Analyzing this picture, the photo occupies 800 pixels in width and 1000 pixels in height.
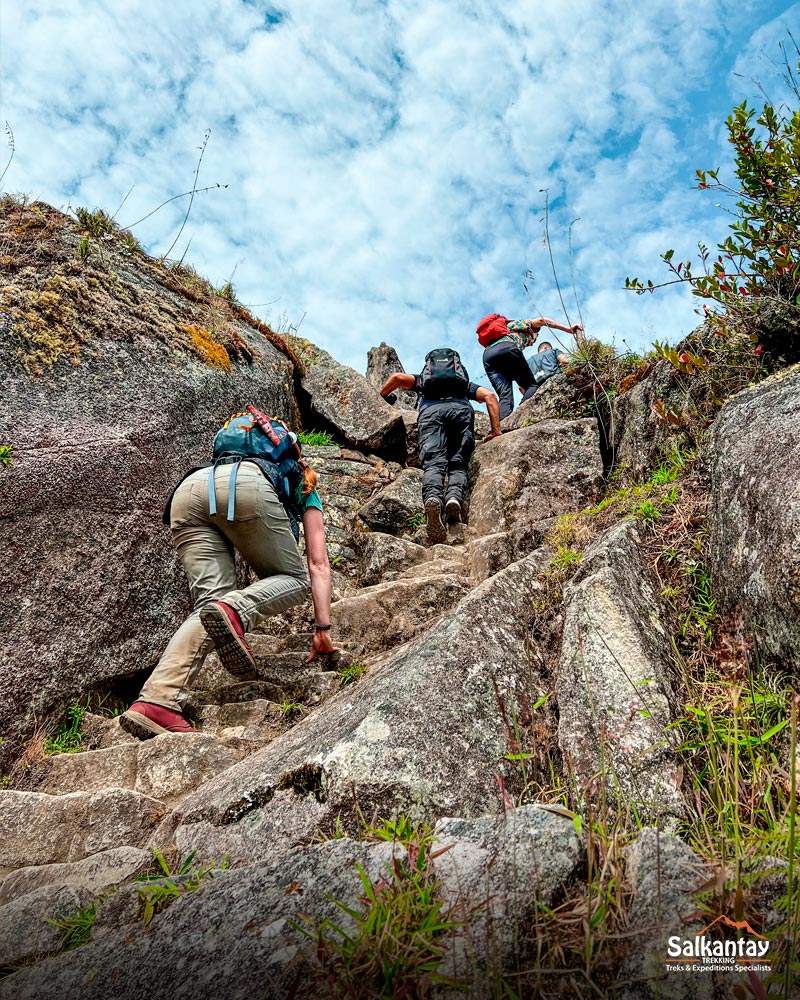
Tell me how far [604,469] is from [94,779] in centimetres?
591

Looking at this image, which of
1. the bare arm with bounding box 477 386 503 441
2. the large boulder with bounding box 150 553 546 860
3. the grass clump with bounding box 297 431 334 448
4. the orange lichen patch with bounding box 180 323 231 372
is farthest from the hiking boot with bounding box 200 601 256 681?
the grass clump with bounding box 297 431 334 448

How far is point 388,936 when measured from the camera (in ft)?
5.88

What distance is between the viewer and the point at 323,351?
12664 millimetres

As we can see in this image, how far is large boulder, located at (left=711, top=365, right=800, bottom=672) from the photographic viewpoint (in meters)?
2.94

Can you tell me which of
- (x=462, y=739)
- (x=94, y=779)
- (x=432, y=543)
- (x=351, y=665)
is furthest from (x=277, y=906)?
(x=432, y=543)

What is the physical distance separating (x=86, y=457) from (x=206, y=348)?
2301mm

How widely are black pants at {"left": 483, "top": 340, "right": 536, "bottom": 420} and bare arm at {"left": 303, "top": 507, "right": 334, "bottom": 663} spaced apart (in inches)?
268

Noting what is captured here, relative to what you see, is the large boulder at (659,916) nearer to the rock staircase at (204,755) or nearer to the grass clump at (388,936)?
the grass clump at (388,936)

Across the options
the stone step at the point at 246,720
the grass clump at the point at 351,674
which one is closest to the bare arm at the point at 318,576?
the grass clump at the point at 351,674

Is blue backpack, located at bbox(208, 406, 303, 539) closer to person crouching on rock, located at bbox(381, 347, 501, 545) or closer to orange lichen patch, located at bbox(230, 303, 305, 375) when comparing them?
person crouching on rock, located at bbox(381, 347, 501, 545)

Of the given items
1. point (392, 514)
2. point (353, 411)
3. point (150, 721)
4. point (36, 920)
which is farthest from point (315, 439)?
point (36, 920)

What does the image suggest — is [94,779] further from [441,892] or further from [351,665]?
[441,892]

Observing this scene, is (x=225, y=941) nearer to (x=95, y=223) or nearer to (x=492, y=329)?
(x=95, y=223)

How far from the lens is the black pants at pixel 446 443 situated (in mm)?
8336
